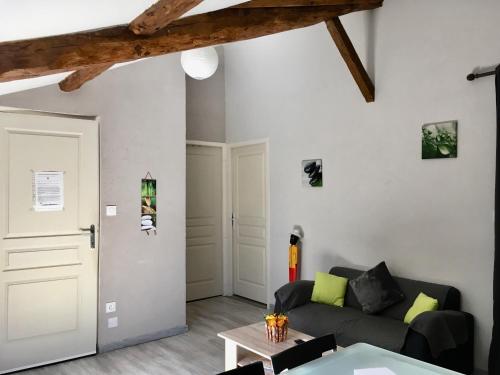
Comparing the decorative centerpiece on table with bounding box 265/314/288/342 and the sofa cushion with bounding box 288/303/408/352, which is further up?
the decorative centerpiece on table with bounding box 265/314/288/342

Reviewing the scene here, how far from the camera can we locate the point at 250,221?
18.5ft

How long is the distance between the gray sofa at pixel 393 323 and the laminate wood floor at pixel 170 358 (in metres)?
0.80

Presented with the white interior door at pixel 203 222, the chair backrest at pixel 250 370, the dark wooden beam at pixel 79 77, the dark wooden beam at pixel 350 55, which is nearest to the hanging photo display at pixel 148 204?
the dark wooden beam at pixel 79 77

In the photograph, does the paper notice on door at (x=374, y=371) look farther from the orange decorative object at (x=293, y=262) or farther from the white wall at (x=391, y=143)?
the orange decorative object at (x=293, y=262)

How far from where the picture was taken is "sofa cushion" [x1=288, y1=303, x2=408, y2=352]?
3.10 m

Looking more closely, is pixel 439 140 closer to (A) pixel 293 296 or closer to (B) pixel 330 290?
(B) pixel 330 290

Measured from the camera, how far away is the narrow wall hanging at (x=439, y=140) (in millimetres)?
3424

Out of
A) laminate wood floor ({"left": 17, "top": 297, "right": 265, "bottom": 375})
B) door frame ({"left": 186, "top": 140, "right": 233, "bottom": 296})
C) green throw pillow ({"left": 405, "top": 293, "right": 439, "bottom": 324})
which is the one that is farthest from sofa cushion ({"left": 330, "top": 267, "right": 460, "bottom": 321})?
door frame ({"left": 186, "top": 140, "right": 233, "bottom": 296})

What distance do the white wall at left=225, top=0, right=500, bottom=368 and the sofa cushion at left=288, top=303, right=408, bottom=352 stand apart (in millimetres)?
611

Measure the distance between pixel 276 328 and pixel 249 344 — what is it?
0.22m

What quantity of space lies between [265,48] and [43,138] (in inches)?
118

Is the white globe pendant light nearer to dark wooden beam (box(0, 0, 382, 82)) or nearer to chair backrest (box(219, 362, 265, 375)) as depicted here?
dark wooden beam (box(0, 0, 382, 82))

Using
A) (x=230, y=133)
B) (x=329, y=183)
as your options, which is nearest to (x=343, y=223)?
(x=329, y=183)

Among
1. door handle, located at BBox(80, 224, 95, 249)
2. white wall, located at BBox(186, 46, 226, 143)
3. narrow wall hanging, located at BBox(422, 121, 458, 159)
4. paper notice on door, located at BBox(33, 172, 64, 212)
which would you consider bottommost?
door handle, located at BBox(80, 224, 95, 249)
